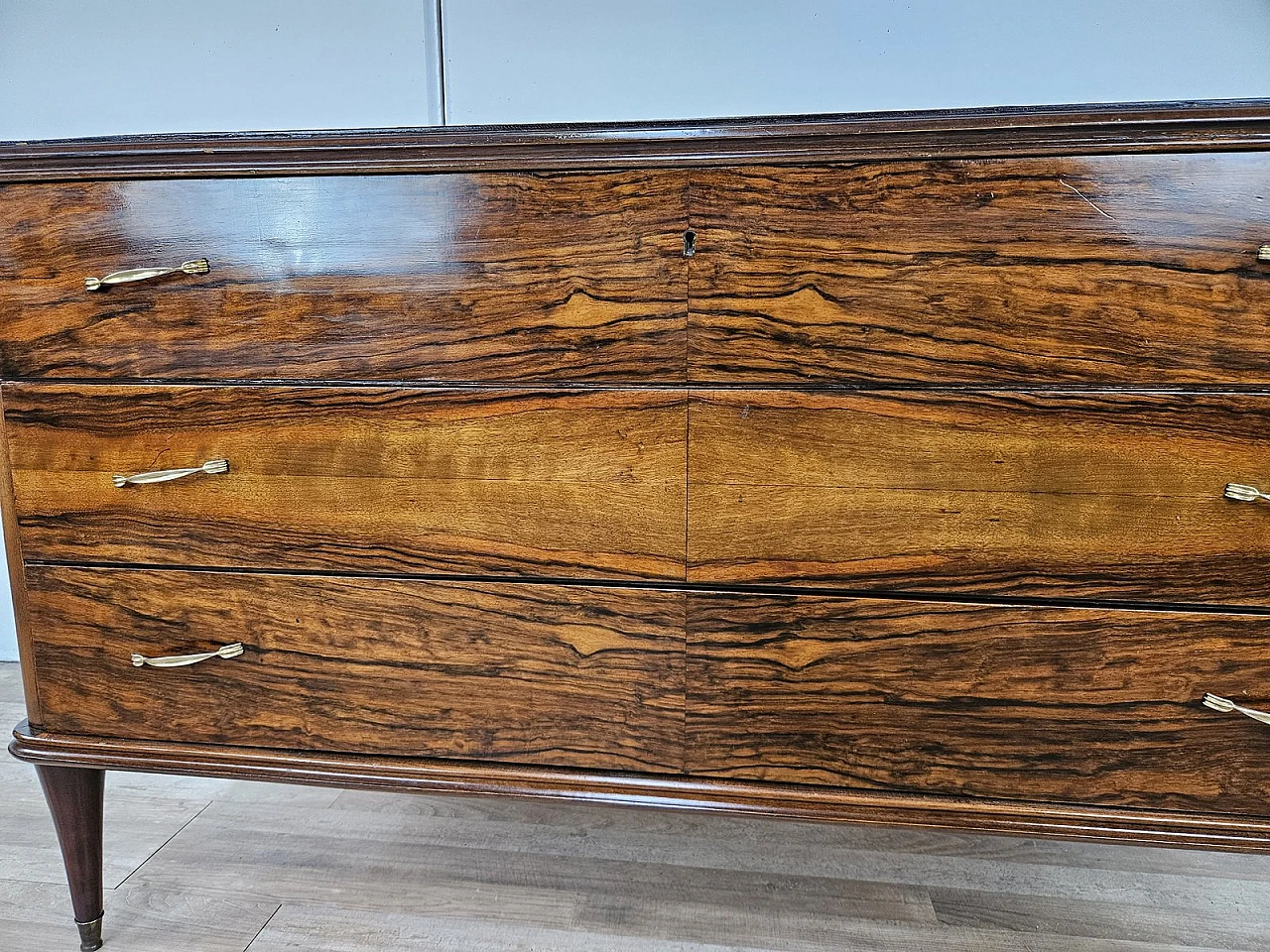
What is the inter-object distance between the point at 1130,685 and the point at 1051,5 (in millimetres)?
1138

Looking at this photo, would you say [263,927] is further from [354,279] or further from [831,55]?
[831,55]

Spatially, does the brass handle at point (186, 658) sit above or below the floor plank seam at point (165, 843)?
above

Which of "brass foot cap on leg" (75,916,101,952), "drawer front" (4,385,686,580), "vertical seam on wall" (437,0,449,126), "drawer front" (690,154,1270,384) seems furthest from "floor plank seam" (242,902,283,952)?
"vertical seam on wall" (437,0,449,126)

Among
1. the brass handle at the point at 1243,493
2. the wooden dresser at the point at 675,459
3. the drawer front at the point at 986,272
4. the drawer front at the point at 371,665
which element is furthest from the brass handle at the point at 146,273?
the brass handle at the point at 1243,493

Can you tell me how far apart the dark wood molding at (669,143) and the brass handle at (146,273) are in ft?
0.29

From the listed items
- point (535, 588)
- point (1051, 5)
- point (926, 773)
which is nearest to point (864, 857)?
point (926, 773)

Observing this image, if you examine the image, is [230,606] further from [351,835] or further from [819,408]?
[819,408]

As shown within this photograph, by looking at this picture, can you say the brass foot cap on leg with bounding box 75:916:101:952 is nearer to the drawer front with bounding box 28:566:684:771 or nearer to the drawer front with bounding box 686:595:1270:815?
the drawer front with bounding box 28:566:684:771

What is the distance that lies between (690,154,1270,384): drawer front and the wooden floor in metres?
0.60

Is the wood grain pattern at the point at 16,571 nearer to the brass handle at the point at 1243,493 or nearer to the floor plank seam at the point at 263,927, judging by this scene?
the floor plank seam at the point at 263,927

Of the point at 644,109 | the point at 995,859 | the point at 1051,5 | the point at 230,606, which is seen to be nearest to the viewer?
the point at 230,606

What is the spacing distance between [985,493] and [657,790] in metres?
0.46

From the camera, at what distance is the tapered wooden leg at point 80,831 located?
99 centimetres

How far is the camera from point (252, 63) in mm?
1577
